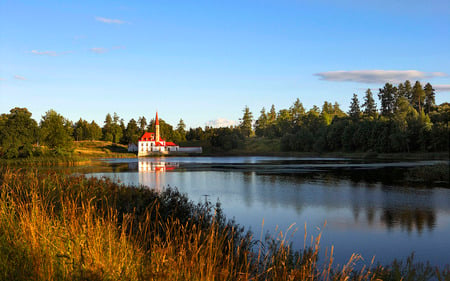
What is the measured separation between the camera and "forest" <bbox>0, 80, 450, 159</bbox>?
3041 inches

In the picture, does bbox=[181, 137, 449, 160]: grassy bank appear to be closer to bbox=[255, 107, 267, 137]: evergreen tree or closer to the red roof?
bbox=[255, 107, 267, 137]: evergreen tree

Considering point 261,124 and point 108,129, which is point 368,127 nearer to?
point 261,124

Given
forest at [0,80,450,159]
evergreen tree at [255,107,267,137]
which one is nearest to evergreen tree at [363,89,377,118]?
forest at [0,80,450,159]

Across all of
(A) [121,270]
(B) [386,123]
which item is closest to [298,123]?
(B) [386,123]

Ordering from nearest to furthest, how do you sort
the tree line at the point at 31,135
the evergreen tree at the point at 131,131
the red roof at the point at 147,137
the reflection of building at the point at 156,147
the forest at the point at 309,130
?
the tree line at the point at 31,135 < the forest at the point at 309,130 < the reflection of building at the point at 156,147 < the red roof at the point at 147,137 < the evergreen tree at the point at 131,131

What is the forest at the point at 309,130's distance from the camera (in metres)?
77.2

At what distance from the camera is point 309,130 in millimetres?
127438

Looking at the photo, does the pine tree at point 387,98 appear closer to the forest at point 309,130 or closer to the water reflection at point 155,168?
the forest at point 309,130

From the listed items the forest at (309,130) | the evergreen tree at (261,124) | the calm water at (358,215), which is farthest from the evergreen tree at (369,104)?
the calm water at (358,215)

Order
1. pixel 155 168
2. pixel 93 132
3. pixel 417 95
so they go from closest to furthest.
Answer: pixel 155 168 < pixel 417 95 < pixel 93 132

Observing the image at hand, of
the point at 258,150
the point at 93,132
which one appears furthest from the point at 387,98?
the point at 93,132

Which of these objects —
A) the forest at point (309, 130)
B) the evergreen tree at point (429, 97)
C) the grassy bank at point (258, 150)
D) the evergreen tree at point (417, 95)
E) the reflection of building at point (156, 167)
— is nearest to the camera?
the reflection of building at point (156, 167)

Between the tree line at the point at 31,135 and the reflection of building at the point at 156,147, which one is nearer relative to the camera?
the tree line at the point at 31,135

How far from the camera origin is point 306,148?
383ft
